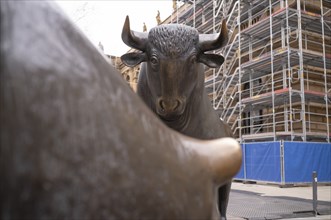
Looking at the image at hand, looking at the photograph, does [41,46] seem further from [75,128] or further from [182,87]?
[182,87]

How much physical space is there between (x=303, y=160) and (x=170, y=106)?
1401 centimetres

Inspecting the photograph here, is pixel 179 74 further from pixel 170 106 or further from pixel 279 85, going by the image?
pixel 279 85

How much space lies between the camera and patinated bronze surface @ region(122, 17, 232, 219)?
78.2 inches

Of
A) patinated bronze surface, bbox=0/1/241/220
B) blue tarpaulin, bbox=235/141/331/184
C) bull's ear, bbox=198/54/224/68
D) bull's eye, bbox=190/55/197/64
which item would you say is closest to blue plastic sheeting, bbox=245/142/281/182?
blue tarpaulin, bbox=235/141/331/184

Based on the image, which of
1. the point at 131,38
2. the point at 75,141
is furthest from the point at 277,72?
the point at 75,141

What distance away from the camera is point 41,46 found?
0.58 metres

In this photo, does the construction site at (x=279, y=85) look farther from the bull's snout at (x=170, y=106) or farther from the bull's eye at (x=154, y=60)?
the bull's snout at (x=170, y=106)

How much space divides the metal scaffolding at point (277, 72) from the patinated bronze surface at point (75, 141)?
15266 millimetres

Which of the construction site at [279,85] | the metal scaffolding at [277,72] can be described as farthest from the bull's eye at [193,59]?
the metal scaffolding at [277,72]

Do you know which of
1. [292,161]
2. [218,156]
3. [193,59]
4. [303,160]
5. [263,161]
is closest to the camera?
[218,156]

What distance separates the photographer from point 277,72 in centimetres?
1680

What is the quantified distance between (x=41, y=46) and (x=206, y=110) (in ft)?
6.10

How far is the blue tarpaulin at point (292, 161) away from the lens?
14.6m

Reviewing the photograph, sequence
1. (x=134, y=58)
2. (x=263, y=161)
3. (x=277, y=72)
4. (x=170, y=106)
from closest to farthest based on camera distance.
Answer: (x=170, y=106), (x=134, y=58), (x=263, y=161), (x=277, y=72)
